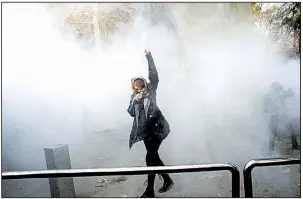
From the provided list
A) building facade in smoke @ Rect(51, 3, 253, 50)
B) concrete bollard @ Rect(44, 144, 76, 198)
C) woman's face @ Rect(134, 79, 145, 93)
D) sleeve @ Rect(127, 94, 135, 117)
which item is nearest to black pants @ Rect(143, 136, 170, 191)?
sleeve @ Rect(127, 94, 135, 117)

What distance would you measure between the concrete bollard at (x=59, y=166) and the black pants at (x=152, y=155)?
1.55 feet

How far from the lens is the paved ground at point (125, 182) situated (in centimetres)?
182

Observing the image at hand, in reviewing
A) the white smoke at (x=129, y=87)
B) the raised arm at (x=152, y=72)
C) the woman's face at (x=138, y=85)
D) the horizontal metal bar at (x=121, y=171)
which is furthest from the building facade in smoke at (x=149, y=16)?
the horizontal metal bar at (x=121, y=171)

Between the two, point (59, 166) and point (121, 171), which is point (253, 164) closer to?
point (121, 171)

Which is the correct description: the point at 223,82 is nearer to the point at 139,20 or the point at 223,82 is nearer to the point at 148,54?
the point at 148,54

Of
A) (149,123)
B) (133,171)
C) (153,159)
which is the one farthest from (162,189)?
(133,171)

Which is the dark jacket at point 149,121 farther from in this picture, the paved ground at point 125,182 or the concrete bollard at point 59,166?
the concrete bollard at point 59,166

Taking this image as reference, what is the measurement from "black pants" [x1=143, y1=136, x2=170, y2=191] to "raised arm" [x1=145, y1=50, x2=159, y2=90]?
0.33m

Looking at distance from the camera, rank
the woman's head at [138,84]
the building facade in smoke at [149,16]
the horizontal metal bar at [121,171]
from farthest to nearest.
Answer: the woman's head at [138,84] < the building facade in smoke at [149,16] < the horizontal metal bar at [121,171]

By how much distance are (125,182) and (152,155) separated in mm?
247

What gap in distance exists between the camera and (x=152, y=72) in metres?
1.81

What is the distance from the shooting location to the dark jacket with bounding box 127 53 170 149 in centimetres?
185

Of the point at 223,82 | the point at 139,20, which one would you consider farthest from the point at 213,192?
the point at 139,20

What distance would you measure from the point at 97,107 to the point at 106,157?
31cm
